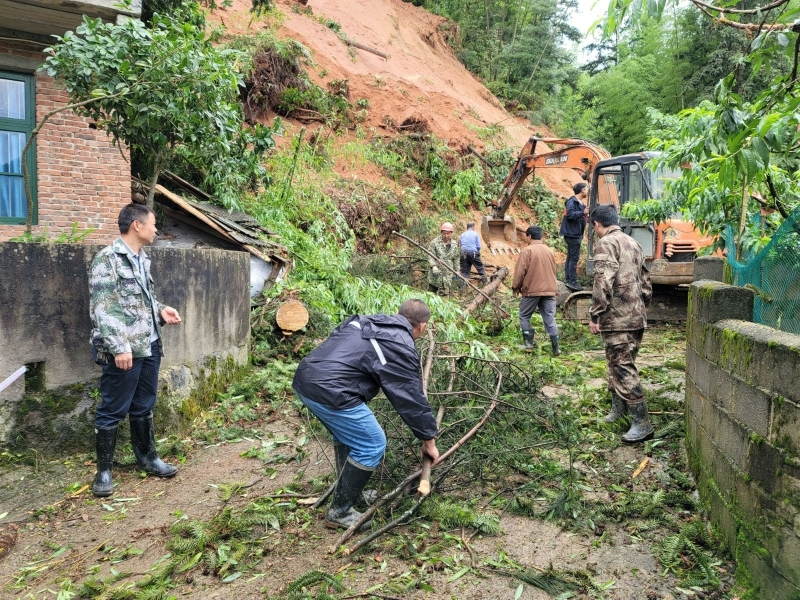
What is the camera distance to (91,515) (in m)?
3.91

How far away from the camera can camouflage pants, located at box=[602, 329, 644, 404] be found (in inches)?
200

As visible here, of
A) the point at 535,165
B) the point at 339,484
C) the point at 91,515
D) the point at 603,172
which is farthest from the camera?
the point at 535,165

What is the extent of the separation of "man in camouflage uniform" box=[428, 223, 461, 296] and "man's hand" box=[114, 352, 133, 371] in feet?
24.5

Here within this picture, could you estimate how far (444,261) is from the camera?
1189 cm

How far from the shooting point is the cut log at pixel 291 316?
23.9ft

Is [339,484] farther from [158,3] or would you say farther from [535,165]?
[535,165]

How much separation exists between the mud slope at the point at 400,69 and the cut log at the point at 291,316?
12.1 m

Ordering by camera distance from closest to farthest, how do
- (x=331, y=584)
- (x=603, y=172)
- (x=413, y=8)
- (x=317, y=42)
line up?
(x=331, y=584) < (x=603, y=172) < (x=317, y=42) < (x=413, y=8)

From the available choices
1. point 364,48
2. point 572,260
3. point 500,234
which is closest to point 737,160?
point 572,260

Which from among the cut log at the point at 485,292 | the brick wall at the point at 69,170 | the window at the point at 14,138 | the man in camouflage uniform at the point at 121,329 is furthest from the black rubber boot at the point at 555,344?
the window at the point at 14,138

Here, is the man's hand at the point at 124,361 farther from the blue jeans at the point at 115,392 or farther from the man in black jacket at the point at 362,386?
the man in black jacket at the point at 362,386

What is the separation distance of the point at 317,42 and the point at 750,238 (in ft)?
65.8

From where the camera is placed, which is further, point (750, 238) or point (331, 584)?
point (750, 238)

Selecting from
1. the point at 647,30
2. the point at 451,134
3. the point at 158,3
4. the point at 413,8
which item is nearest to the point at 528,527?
the point at 158,3
